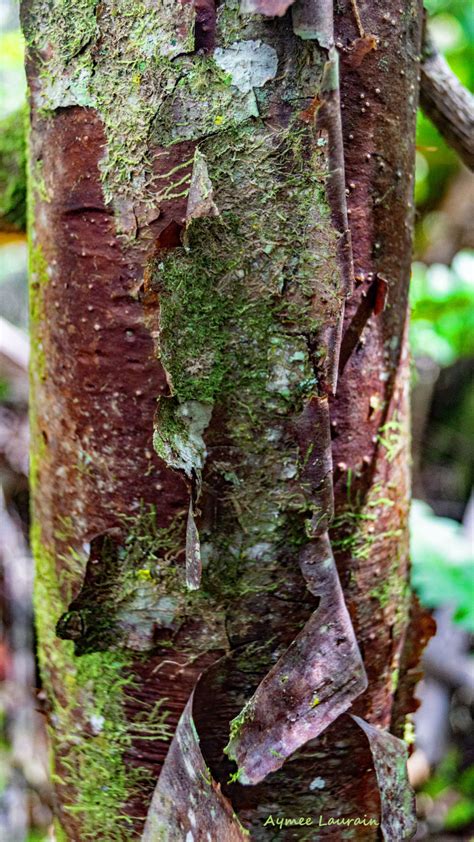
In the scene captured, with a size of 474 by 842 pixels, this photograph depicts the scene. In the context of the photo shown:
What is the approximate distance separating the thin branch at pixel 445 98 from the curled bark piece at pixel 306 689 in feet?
2.03

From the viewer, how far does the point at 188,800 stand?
1.95 ft

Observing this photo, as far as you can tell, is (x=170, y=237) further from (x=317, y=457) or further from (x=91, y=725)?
(x=91, y=725)

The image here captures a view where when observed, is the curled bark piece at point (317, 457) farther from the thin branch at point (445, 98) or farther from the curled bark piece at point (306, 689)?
the thin branch at point (445, 98)

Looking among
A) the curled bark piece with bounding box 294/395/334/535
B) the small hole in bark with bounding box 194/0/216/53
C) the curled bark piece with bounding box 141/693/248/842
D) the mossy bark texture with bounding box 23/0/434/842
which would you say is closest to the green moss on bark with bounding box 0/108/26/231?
the mossy bark texture with bounding box 23/0/434/842

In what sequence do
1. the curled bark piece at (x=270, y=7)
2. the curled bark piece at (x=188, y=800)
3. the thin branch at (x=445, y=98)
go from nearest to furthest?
the curled bark piece at (x=270, y=7) < the curled bark piece at (x=188, y=800) < the thin branch at (x=445, y=98)

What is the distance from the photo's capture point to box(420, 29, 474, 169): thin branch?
86cm

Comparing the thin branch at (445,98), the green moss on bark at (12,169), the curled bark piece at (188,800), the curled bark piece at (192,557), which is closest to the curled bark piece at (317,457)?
the curled bark piece at (192,557)

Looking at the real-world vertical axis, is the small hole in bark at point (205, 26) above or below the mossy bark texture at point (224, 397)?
above

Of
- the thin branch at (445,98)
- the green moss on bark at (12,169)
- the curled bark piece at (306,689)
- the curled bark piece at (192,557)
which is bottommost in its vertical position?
the curled bark piece at (306,689)

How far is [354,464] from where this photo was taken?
2.12ft

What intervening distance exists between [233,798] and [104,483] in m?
0.32

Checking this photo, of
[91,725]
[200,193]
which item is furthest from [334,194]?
[91,725]

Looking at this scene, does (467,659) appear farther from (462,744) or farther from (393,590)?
(393,590)

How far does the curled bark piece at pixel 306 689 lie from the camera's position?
0.57 m
